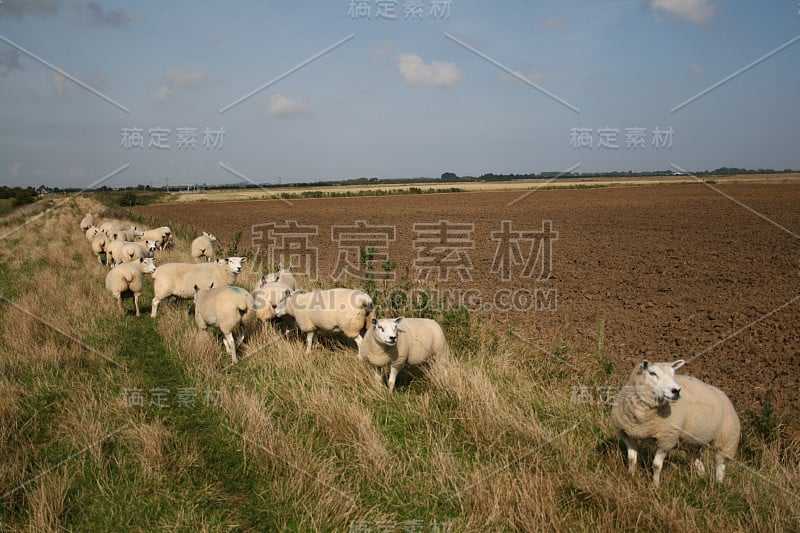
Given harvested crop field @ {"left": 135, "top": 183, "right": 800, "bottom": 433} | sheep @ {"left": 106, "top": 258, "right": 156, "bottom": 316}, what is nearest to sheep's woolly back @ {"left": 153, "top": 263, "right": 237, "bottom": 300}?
sheep @ {"left": 106, "top": 258, "right": 156, "bottom": 316}

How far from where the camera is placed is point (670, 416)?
485cm

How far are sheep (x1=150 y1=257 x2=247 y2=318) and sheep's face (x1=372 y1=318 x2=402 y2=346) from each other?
5895mm

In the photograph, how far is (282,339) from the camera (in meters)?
9.25

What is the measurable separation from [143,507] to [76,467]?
3.68 feet

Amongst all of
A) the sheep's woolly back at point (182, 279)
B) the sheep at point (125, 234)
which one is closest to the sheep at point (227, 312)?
the sheep's woolly back at point (182, 279)

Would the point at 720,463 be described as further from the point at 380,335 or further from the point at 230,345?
the point at 230,345

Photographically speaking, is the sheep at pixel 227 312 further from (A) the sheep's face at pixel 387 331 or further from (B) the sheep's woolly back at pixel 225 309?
(A) the sheep's face at pixel 387 331

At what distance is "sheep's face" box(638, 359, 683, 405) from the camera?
179 inches

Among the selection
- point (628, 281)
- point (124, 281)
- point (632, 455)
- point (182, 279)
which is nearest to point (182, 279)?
point (182, 279)

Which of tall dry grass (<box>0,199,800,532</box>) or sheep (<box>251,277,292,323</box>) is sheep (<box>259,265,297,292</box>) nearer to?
sheep (<box>251,277,292,323</box>)

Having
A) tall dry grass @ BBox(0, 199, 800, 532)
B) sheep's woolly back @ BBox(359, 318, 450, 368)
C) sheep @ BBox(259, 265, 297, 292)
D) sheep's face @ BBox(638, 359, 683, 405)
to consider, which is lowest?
tall dry grass @ BBox(0, 199, 800, 532)

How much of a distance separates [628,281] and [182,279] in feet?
46.0

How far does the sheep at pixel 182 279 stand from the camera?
11250mm

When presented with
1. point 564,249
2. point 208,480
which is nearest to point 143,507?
point 208,480
